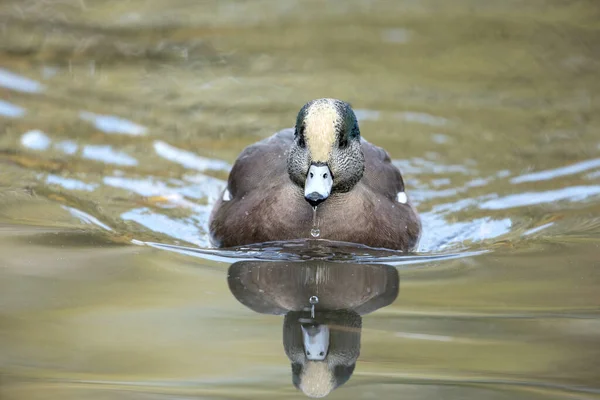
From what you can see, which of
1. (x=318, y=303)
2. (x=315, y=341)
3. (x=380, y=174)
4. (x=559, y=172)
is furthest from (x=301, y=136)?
(x=559, y=172)

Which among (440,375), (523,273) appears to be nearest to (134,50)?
(523,273)

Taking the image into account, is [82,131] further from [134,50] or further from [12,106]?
[134,50]

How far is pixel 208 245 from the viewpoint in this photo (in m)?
7.86

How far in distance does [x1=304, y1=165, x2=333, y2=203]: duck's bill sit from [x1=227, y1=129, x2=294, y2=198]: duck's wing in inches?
28.4

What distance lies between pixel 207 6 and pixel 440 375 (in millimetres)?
9164

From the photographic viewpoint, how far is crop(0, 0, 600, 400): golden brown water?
5.25 metres

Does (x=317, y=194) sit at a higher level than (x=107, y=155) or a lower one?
lower

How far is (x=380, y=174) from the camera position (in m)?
8.13

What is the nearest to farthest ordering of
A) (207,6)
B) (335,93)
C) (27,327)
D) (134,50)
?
1. (27,327)
2. (335,93)
3. (134,50)
4. (207,6)

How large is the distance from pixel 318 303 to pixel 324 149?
124 cm

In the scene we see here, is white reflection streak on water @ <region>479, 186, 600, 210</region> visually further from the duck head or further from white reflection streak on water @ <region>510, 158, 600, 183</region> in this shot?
the duck head

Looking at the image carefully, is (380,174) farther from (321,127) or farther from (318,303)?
(318,303)

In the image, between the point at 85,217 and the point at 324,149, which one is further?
the point at 85,217

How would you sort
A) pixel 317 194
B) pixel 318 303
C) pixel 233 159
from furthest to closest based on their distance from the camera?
pixel 233 159 < pixel 317 194 < pixel 318 303
